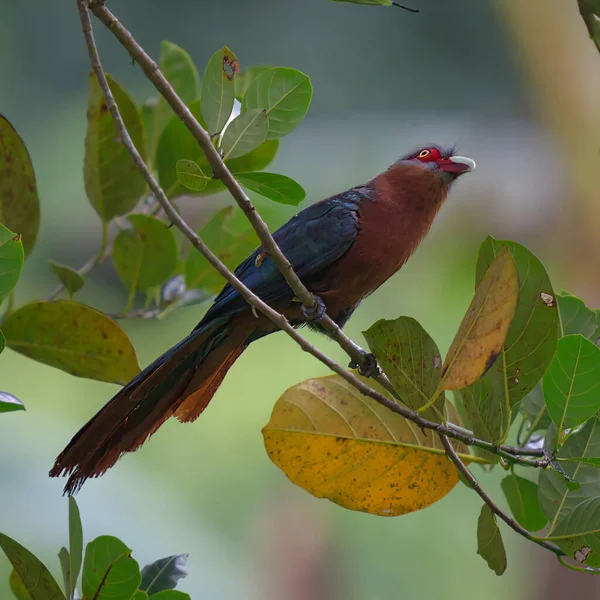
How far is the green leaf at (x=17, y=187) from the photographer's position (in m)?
0.99

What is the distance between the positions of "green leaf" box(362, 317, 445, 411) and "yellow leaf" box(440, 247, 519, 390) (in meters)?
0.05

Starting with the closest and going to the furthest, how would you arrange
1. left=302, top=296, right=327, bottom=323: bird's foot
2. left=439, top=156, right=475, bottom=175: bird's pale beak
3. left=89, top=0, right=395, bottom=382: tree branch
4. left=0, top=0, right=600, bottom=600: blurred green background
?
left=89, top=0, right=395, bottom=382: tree branch → left=302, top=296, right=327, bottom=323: bird's foot → left=439, top=156, right=475, bottom=175: bird's pale beak → left=0, top=0, right=600, bottom=600: blurred green background

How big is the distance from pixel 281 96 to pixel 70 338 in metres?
0.47

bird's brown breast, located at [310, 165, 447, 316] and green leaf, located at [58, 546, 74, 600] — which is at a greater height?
bird's brown breast, located at [310, 165, 447, 316]

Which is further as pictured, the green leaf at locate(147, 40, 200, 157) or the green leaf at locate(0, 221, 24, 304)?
the green leaf at locate(147, 40, 200, 157)

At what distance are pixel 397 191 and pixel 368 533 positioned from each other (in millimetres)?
2148

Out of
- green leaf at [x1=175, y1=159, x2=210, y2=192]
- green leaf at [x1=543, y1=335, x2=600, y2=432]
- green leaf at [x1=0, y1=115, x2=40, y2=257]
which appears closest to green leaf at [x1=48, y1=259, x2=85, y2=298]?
green leaf at [x1=0, y1=115, x2=40, y2=257]

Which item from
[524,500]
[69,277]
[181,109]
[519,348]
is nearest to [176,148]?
[69,277]

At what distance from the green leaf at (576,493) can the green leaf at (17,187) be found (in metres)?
0.80

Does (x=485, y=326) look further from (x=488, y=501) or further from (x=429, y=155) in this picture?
(x=429, y=155)

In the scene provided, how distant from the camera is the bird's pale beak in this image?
4.90 feet

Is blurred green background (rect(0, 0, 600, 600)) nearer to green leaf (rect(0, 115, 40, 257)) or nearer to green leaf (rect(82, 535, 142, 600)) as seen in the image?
green leaf (rect(0, 115, 40, 257))

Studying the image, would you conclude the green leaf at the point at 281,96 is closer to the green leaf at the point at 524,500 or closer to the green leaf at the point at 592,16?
the green leaf at the point at 592,16

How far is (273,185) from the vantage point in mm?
914
